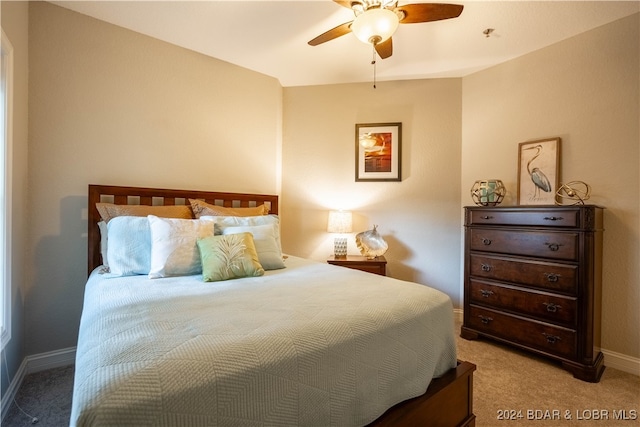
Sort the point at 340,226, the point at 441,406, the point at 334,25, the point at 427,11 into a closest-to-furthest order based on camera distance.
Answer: the point at 441,406, the point at 427,11, the point at 334,25, the point at 340,226

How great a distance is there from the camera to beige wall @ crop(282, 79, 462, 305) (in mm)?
3150

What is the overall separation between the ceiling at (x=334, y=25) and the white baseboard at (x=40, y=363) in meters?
2.55

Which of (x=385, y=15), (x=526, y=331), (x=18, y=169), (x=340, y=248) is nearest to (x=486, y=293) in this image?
(x=526, y=331)

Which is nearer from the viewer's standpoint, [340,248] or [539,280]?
[539,280]

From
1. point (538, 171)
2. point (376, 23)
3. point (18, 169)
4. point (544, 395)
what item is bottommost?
point (544, 395)

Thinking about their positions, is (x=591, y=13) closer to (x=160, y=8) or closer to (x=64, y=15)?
(x=160, y=8)

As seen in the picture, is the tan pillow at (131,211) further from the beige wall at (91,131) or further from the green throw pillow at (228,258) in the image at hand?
the green throw pillow at (228,258)

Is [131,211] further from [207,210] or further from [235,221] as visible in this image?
[235,221]

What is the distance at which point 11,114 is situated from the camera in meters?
1.71

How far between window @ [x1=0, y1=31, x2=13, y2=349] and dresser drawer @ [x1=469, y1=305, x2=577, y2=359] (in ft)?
10.9

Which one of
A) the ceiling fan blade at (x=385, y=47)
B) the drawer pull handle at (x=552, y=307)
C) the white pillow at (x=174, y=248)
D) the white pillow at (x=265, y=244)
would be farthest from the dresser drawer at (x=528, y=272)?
the white pillow at (x=174, y=248)

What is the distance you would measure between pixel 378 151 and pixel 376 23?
175cm

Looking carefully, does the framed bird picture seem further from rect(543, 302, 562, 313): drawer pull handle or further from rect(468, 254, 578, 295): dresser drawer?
rect(543, 302, 562, 313): drawer pull handle

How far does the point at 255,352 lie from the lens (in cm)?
83
